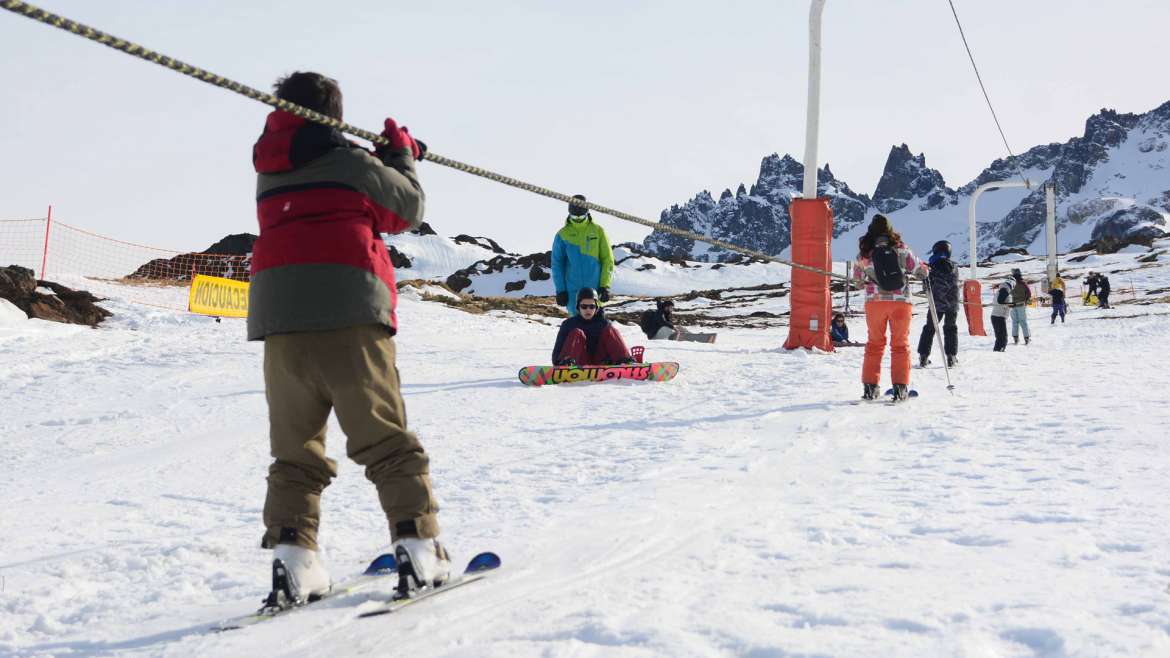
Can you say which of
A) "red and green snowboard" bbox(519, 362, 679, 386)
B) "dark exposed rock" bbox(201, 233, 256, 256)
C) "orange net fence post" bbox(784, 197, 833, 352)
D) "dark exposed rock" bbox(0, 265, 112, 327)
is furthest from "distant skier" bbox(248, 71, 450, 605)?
"dark exposed rock" bbox(201, 233, 256, 256)

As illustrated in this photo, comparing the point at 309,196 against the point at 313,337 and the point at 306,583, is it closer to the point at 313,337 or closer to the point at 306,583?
the point at 313,337

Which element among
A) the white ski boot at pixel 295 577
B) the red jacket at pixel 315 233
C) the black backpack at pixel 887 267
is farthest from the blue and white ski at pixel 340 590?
the black backpack at pixel 887 267

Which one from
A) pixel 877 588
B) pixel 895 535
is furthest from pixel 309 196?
pixel 895 535

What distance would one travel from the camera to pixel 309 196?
2.58m

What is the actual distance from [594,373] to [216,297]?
8889 mm

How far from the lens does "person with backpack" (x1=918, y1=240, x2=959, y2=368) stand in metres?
10.5

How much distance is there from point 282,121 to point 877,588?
2.18 metres

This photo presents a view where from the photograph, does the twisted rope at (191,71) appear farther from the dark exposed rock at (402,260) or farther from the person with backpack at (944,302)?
the dark exposed rock at (402,260)

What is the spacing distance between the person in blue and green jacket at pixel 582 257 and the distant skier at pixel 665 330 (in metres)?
7.81

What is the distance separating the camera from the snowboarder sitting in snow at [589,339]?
27.5ft

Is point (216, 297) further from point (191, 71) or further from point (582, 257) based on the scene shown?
point (191, 71)

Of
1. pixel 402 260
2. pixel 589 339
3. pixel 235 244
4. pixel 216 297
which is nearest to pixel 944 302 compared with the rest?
pixel 589 339

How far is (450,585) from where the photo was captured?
2.57 metres

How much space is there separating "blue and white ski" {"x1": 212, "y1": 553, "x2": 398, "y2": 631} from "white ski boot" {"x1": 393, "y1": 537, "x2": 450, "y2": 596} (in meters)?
0.04
